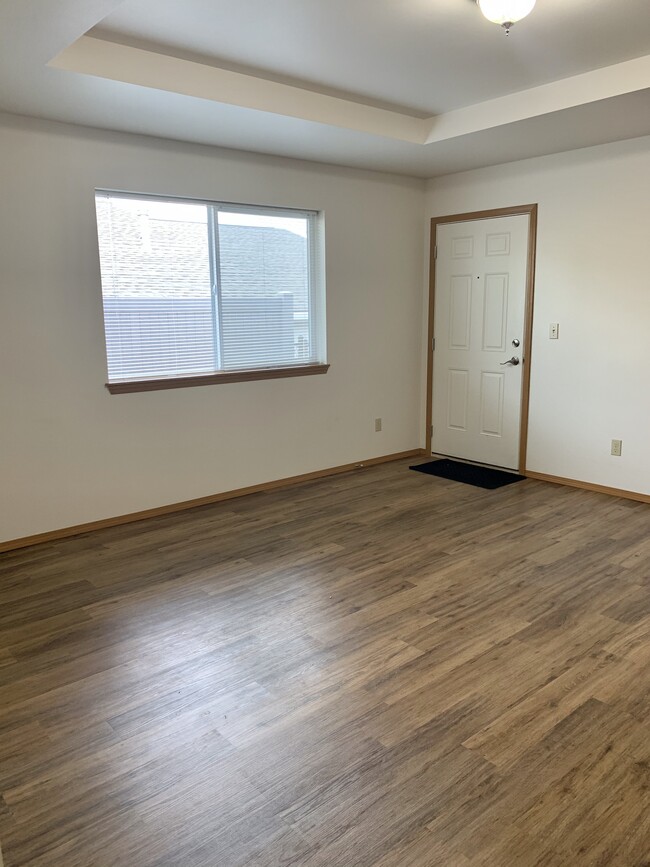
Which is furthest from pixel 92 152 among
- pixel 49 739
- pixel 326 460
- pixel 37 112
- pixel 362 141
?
pixel 49 739

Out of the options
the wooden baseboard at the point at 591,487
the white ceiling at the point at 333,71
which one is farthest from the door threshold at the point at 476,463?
the white ceiling at the point at 333,71

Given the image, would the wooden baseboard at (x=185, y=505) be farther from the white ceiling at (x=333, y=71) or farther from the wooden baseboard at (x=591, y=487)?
the white ceiling at (x=333, y=71)

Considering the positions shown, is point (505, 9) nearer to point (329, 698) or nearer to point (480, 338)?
point (329, 698)

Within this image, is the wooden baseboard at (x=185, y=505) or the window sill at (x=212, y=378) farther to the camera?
the window sill at (x=212, y=378)

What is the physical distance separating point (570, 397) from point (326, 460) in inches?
78.3

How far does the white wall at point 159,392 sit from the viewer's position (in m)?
3.66

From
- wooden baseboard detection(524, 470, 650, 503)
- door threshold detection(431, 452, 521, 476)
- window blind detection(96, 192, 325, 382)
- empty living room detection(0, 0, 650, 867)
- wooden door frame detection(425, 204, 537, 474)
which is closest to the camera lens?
empty living room detection(0, 0, 650, 867)

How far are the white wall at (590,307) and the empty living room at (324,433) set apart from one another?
0.08 ft

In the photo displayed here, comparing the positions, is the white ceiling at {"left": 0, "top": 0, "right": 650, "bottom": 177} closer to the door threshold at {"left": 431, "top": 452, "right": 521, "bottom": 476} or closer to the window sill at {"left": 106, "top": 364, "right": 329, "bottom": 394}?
the window sill at {"left": 106, "top": 364, "right": 329, "bottom": 394}

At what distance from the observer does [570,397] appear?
189 inches

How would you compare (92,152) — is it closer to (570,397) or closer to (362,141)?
(362,141)

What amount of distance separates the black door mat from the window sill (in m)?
1.29

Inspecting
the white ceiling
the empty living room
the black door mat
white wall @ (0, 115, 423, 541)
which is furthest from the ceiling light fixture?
the black door mat

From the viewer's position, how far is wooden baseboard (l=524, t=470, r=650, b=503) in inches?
177
